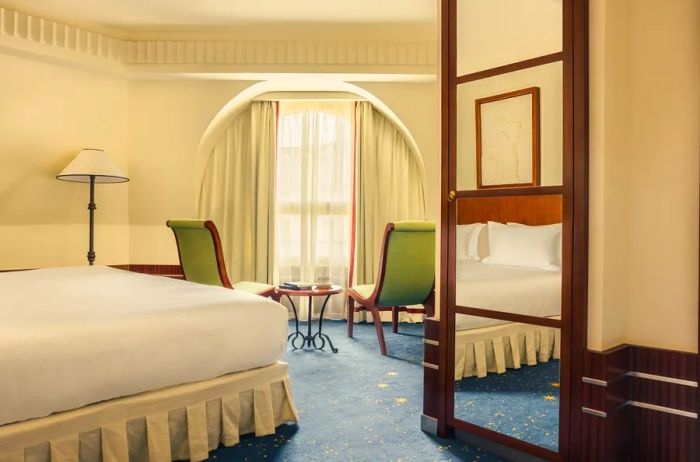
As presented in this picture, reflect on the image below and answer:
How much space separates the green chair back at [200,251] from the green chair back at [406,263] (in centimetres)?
127

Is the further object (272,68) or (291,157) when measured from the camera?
(291,157)

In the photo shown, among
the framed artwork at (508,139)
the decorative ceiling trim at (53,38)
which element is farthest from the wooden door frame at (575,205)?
the decorative ceiling trim at (53,38)

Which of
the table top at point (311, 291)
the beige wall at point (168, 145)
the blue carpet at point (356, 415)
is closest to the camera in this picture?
the blue carpet at point (356, 415)

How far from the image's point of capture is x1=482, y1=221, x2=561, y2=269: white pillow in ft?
6.73

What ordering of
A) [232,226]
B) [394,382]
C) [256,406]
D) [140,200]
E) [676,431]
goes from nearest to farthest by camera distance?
[676,431], [256,406], [394,382], [140,200], [232,226]

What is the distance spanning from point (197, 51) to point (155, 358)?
11.5 ft

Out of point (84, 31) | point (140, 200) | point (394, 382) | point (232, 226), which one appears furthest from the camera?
point (232, 226)

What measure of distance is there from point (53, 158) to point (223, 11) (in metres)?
1.91

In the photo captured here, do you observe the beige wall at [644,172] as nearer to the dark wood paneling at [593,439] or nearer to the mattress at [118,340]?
the dark wood paneling at [593,439]

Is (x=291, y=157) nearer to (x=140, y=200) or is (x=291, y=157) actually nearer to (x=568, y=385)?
(x=140, y=200)

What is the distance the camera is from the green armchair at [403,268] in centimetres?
401

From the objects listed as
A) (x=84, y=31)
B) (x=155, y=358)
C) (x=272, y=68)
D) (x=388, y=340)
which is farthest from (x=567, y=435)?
(x=84, y=31)

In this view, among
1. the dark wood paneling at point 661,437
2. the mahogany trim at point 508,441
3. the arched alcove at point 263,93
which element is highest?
the arched alcove at point 263,93

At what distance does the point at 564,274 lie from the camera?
2.00 meters
